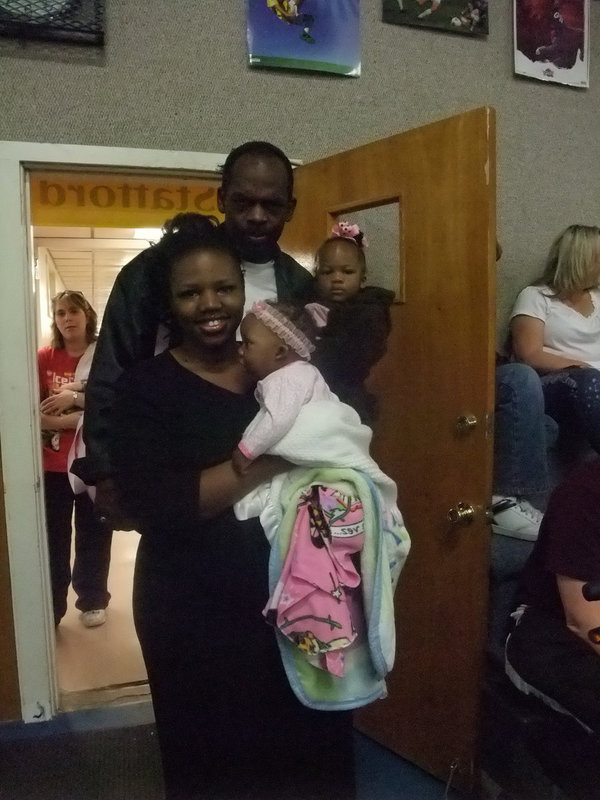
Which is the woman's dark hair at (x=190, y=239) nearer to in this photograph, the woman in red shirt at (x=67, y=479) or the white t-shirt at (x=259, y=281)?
the white t-shirt at (x=259, y=281)

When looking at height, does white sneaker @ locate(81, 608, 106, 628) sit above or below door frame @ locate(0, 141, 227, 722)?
below

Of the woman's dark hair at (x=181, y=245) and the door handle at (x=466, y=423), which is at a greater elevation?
the woman's dark hair at (x=181, y=245)

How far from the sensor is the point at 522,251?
7.33 feet

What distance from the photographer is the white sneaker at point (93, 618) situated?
2.79 meters

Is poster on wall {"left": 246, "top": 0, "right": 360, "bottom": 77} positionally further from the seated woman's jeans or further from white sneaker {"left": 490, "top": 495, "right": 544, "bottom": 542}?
white sneaker {"left": 490, "top": 495, "right": 544, "bottom": 542}

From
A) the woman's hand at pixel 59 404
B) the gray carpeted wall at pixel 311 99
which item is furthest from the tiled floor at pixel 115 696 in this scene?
the gray carpeted wall at pixel 311 99

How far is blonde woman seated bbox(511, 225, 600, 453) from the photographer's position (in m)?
1.95

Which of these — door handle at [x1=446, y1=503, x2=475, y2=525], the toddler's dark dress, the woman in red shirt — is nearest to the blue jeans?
door handle at [x1=446, y1=503, x2=475, y2=525]

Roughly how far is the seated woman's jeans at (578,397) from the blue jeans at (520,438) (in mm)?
130

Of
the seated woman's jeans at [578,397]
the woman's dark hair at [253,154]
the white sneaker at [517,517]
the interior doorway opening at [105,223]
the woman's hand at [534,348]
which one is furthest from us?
the interior doorway opening at [105,223]

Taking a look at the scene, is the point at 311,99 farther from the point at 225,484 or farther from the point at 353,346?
the point at 225,484

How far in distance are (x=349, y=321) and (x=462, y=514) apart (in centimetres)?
57

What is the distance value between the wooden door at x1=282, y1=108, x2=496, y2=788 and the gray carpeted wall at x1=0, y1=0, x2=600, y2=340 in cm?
12

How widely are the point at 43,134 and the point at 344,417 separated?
1395 millimetres
